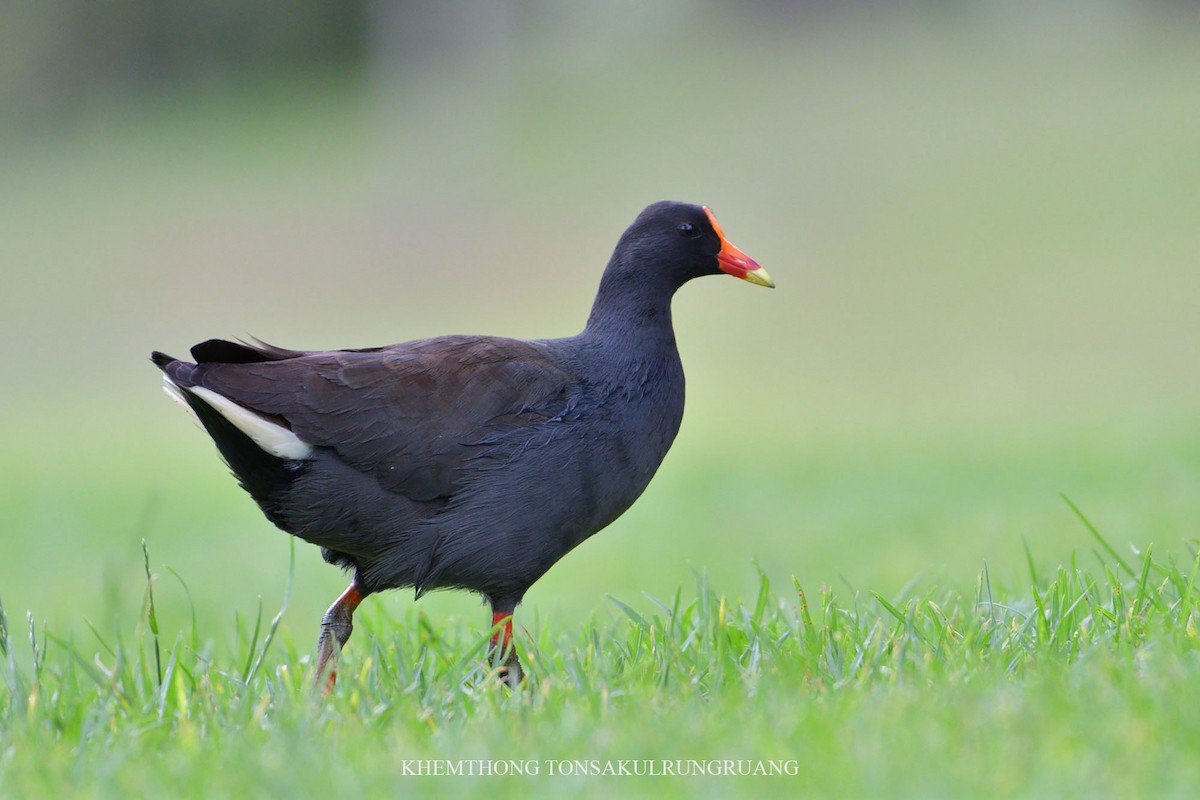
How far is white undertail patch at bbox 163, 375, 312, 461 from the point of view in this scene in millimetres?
Result: 3746

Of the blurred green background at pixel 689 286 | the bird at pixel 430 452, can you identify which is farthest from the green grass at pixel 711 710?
the blurred green background at pixel 689 286

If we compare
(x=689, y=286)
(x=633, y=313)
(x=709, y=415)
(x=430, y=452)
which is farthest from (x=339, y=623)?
(x=689, y=286)

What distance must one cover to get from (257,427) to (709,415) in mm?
9324

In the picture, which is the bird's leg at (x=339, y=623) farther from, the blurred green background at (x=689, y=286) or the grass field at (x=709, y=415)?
the blurred green background at (x=689, y=286)

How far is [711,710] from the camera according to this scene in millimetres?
2896

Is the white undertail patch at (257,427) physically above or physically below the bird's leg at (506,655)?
above

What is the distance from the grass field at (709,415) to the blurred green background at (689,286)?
8 centimetres

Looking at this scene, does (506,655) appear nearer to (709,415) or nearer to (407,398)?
(407,398)

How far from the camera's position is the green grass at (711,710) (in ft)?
8.07

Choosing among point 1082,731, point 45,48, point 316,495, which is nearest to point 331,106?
point 45,48

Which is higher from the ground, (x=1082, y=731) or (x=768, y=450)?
(x=1082, y=731)

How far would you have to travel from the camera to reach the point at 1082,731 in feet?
8.25

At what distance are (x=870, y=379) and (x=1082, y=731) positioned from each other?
1080 centimetres

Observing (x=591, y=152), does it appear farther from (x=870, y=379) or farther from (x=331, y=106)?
(x=870, y=379)
